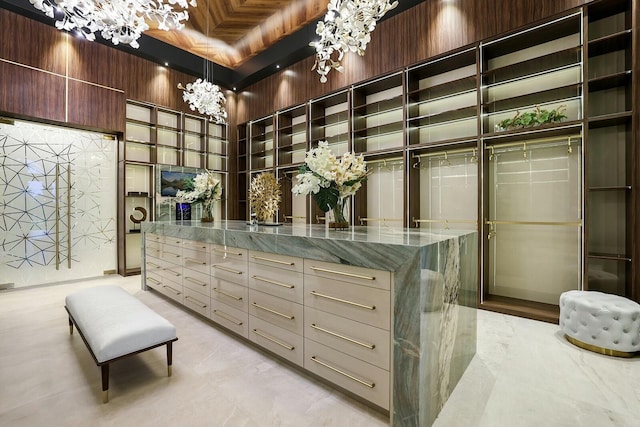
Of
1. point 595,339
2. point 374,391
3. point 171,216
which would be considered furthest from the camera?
point 171,216

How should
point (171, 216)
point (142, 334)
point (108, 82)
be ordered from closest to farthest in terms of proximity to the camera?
1. point (142, 334)
2. point (108, 82)
3. point (171, 216)

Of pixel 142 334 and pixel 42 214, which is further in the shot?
pixel 42 214

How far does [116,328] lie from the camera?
6.22 ft

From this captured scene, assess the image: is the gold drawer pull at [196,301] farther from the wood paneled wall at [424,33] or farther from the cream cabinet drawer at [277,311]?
the wood paneled wall at [424,33]

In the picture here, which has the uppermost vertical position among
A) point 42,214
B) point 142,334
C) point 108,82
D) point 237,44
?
Result: point 237,44

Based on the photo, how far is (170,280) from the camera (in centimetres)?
373

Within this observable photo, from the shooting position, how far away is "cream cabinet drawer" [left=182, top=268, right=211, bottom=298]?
2.98 m

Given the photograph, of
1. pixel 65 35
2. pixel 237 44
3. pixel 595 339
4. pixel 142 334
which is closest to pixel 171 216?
pixel 65 35

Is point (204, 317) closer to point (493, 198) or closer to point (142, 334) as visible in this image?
point (142, 334)

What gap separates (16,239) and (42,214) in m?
0.50

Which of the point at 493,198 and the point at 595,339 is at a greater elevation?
the point at 493,198

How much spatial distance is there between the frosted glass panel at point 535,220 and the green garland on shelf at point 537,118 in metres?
0.36

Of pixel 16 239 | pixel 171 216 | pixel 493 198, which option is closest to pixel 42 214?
pixel 16 239

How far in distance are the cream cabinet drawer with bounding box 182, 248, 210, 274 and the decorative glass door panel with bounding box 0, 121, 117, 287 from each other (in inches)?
128
